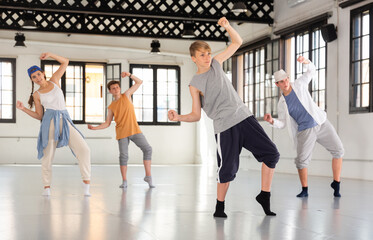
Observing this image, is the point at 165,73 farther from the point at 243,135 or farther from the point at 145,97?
the point at 243,135

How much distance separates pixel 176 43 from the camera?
1717cm

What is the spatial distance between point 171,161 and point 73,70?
13.1 ft

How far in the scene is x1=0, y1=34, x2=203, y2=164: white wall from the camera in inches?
632

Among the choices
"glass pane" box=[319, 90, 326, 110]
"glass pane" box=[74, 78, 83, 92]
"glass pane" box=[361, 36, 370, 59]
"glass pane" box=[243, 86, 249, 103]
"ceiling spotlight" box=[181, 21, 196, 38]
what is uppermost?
"ceiling spotlight" box=[181, 21, 196, 38]

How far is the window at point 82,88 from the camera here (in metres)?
16.4

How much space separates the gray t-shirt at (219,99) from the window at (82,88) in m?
12.6

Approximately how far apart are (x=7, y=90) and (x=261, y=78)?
7.68 m

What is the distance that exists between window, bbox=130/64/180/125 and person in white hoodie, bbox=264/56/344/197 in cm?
1143

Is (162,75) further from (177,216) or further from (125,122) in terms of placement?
(177,216)

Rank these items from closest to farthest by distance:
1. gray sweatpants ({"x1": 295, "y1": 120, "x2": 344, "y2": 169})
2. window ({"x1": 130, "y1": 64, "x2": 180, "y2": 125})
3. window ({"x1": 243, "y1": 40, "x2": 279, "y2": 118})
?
gray sweatpants ({"x1": 295, "y1": 120, "x2": 344, "y2": 169}) < window ({"x1": 243, "y1": 40, "x2": 279, "y2": 118}) < window ({"x1": 130, "y1": 64, "x2": 180, "y2": 125})

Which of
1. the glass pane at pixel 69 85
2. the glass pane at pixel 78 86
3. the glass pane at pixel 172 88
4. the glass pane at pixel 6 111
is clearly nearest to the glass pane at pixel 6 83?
the glass pane at pixel 6 111

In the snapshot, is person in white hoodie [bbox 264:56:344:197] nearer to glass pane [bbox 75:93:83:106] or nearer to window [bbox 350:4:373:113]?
window [bbox 350:4:373:113]

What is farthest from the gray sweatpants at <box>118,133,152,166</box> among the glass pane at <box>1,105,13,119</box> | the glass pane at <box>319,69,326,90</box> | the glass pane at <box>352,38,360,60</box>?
the glass pane at <box>1,105,13,119</box>

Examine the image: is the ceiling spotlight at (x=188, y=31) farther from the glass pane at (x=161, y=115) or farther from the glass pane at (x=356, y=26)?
the glass pane at (x=161, y=115)
